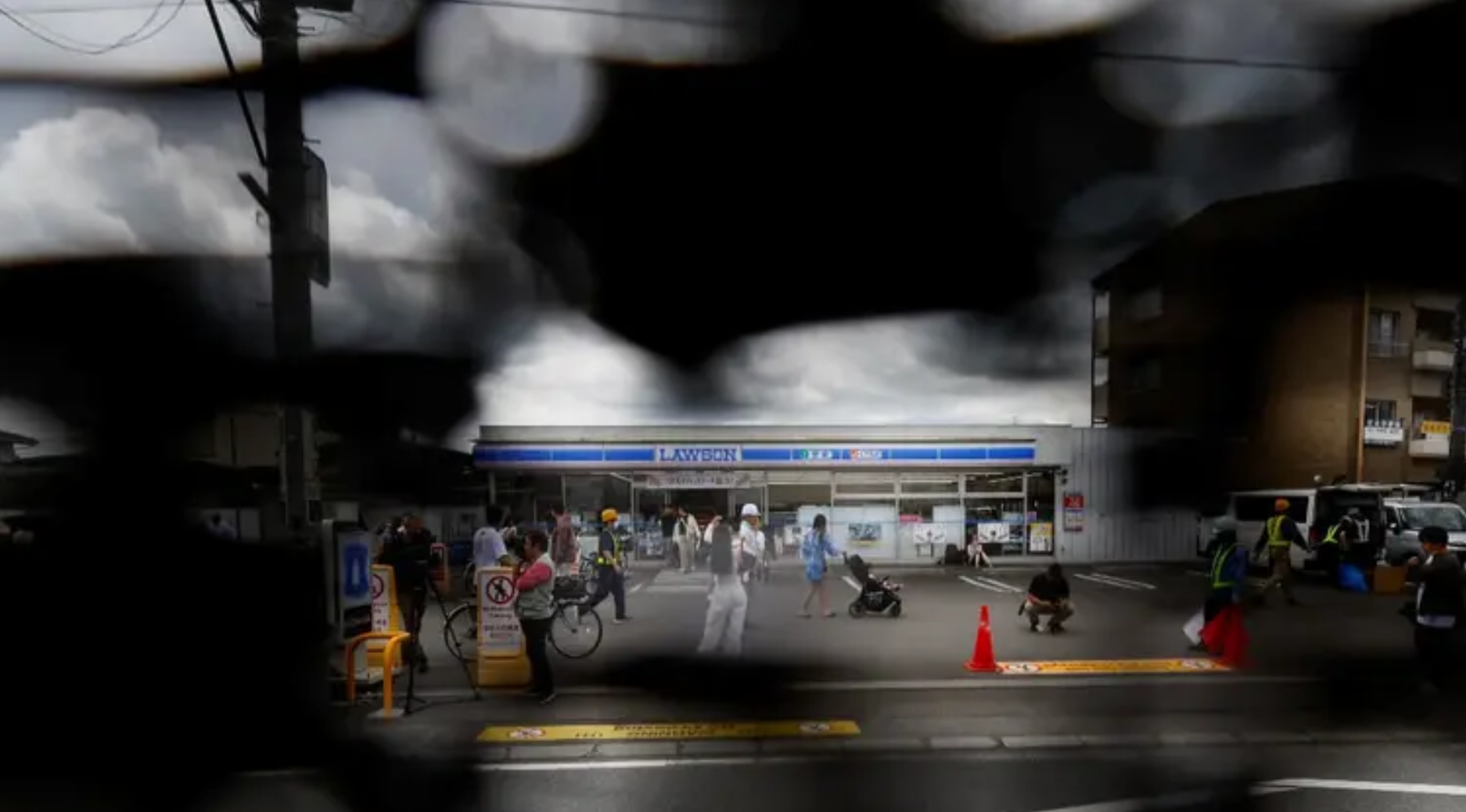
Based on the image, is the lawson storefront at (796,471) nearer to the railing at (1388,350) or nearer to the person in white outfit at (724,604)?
the railing at (1388,350)

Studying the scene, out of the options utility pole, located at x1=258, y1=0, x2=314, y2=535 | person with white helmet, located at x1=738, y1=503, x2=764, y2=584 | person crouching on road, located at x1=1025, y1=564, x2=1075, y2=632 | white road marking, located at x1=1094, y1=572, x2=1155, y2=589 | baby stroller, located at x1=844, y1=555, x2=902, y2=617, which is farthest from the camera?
baby stroller, located at x1=844, y1=555, x2=902, y2=617

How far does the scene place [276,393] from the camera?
1102 millimetres

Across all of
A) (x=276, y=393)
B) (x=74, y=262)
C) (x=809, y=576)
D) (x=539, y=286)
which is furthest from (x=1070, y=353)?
(x=809, y=576)

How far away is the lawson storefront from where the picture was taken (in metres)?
1.05

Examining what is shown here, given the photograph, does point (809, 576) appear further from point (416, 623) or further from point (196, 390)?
point (196, 390)

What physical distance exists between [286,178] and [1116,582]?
169 cm

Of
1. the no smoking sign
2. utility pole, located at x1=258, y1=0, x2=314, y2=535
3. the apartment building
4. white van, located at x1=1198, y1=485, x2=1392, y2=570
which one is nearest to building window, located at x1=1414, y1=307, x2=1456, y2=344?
the apartment building

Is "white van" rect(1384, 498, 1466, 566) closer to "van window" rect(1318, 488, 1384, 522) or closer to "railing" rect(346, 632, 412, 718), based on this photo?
"van window" rect(1318, 488, 1384, 522)

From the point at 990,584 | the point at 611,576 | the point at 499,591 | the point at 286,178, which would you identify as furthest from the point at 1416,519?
the point at 611,576

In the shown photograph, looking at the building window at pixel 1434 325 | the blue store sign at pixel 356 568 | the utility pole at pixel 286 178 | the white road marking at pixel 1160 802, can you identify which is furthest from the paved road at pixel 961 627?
the utility pole at pixel 286 178

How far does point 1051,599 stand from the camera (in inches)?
86.7

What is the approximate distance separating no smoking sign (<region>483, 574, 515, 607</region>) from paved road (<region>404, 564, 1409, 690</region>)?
0.40m

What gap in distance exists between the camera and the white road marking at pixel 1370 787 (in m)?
1.88

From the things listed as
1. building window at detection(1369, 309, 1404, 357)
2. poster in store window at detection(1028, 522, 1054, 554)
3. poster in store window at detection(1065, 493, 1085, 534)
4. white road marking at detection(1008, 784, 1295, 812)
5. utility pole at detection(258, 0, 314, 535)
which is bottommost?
white road marking at detection(1008, 784, 1295, 812)
